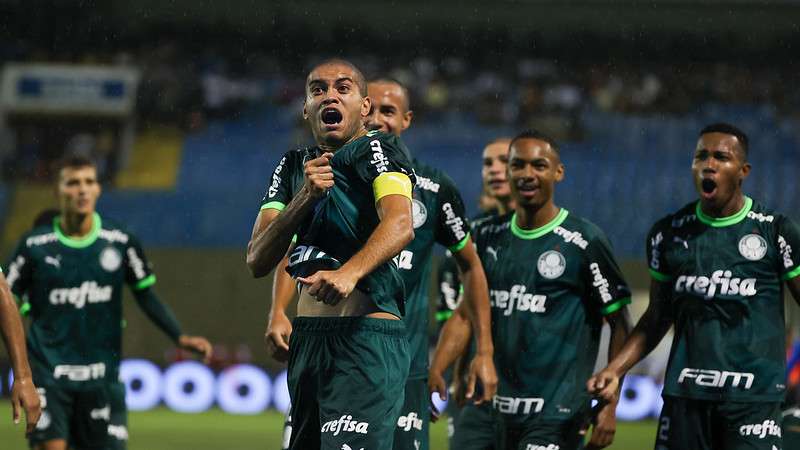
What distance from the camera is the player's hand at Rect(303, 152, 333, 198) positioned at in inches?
167

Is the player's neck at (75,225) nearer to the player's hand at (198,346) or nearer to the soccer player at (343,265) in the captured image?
the player's hand at (198,346)

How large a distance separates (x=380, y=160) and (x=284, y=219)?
1.33 feet

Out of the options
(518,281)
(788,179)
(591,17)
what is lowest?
(518,281)

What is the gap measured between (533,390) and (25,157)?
16.5 meters

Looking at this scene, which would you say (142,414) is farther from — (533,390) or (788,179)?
(788,179)

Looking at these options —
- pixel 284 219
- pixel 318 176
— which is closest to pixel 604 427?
pixel 284 219

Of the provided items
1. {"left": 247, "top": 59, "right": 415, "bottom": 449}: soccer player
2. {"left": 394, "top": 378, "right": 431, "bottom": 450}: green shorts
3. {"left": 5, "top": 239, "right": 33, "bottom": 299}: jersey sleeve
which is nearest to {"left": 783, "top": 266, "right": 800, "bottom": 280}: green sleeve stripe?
{"left": 394, "top": 378, "right": 431, "bottom": 450}: green shorts

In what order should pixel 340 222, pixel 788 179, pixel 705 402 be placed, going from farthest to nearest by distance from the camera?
pixel 788 179, pixel 705 402, pixel 340 222

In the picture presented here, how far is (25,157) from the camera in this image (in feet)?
69.1

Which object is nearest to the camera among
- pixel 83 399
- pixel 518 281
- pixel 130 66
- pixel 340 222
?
pixel 340 222

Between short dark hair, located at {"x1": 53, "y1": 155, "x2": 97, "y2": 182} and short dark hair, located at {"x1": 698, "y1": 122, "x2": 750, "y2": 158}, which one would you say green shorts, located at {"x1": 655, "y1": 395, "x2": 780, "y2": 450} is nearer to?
short dark hair, located at {"x1": 698, "y1": 122, "x2": 750, "y2": 158}

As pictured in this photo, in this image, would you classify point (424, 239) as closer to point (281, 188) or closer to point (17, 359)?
point (281, 188)

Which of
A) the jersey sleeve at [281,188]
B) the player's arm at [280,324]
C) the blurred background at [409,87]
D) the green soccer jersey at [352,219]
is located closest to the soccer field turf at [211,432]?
the blurred background at [409,87]

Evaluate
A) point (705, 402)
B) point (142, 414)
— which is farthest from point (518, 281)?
point (142, 414)
